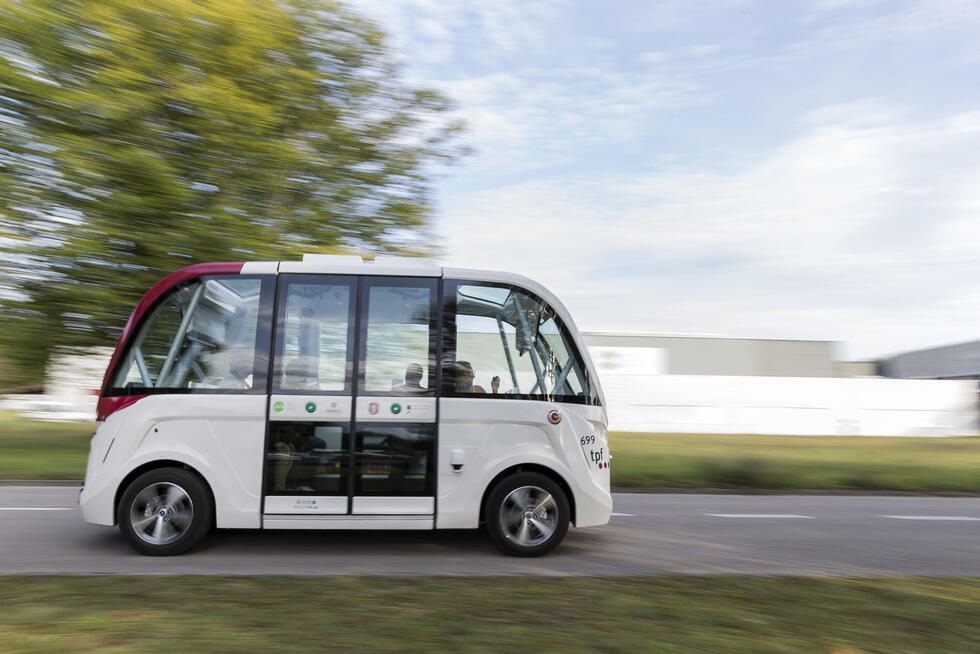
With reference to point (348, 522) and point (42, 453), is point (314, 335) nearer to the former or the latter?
point (348, 522)

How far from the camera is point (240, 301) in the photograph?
6566mm

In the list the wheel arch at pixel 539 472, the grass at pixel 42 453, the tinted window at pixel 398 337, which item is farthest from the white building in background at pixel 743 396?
the tinted window at pixel 398 337

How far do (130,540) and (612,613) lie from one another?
3.97 m

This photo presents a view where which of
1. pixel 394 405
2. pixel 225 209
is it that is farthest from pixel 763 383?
pixel 394 405

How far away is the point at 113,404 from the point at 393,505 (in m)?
2.50

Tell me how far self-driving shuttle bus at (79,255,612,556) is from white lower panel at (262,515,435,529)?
12mm

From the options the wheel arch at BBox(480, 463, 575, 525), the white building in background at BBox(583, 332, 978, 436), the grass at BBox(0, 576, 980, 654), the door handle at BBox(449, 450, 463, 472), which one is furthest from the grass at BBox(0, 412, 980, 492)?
the white building in background at BBox(583, 332, 978, 436)

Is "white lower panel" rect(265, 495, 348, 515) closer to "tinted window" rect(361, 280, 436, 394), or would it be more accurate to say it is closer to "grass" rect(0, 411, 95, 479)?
"tinted window" rect(361, 280, 436, 394)

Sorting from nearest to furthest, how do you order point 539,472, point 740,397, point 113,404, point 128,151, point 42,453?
point 113,404 → point 539,472 → point 128,151 → point 42,453 → point 740,397

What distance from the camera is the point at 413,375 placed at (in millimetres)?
6555

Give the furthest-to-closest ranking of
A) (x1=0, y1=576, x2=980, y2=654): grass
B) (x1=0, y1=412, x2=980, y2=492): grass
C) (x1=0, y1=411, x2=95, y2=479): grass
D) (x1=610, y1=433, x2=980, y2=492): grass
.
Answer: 1. (x1=610, y1=433, x2=980, y2=492): grass
2. (x1=0, y1=412, x2=980, y2=492): grass
3. (x1=0, y1=411, x2=95, y2=479): grass
4. (x1=0, y1=576, x2=980, y2=654): grass

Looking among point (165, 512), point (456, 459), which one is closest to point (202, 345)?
point (165, 512)

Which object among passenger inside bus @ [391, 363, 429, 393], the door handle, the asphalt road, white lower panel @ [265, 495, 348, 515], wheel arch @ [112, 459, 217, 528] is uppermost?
passenger inside bus @ [391, 363, 429, 393]

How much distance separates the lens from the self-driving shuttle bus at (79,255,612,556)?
→ 6.34 metres
